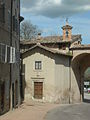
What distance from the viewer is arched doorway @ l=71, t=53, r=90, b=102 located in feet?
127

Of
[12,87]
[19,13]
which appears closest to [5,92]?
[12,87]

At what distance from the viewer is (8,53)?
2336cm

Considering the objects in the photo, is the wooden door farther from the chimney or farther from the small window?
the chimney

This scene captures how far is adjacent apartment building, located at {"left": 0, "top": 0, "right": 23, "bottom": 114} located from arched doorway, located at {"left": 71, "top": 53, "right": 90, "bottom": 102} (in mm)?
12027

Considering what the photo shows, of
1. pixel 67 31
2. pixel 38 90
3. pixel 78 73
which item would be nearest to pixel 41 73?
pixel 38 90

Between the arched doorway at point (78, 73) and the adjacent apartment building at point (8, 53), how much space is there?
39.5ft

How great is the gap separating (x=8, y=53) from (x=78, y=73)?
19.3 m

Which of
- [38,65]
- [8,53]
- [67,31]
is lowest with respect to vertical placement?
[38,65]

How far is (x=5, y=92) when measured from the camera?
23516 millimetres

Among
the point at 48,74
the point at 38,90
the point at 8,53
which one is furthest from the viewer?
the point at 38,90

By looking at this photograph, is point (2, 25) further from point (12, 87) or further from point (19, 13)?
point (19, 13)

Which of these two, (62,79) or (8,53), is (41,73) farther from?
(8,53)

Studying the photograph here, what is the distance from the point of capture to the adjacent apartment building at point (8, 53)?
73.6 ft

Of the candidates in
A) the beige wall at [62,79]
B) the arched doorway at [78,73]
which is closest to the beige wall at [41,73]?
the beige wall at [62,79]
